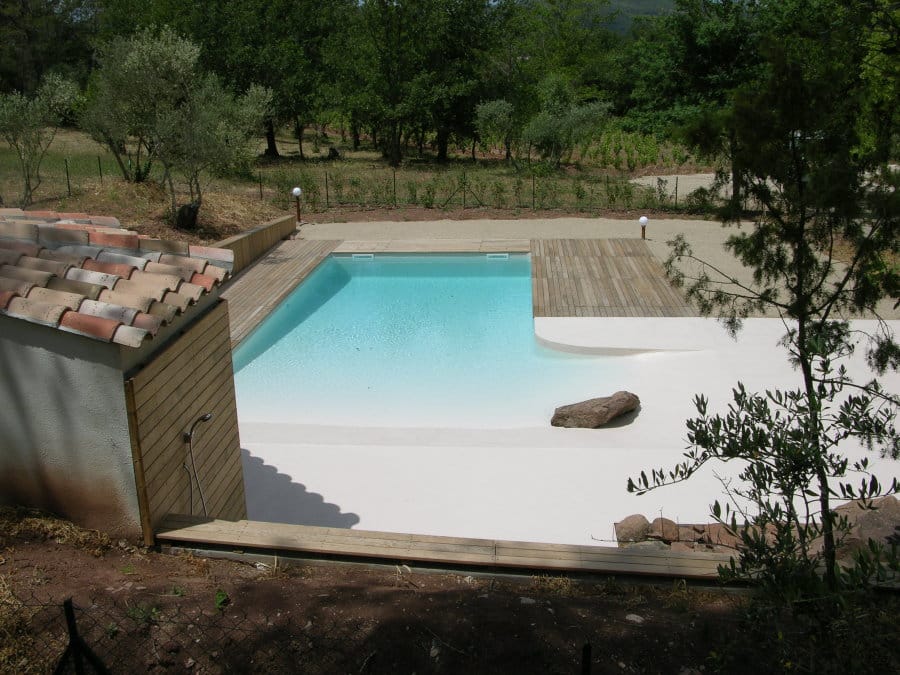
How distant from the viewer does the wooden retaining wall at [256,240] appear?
513 inches

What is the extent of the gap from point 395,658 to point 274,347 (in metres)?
7.70

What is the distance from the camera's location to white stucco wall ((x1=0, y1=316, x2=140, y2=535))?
3.74 m

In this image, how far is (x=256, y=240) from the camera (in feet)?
46.0

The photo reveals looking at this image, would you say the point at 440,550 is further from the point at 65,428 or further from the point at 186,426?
the point at 65,428

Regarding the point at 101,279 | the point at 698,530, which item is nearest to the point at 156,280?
the point at 101,279

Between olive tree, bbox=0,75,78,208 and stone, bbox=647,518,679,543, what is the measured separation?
1113cm

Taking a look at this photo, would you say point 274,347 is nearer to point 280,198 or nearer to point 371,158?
point 280,198

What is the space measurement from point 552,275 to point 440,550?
9020 millimetres

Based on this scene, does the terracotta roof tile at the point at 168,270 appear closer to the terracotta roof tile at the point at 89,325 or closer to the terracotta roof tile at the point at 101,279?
the terracotta roof tile at the point at 101,279

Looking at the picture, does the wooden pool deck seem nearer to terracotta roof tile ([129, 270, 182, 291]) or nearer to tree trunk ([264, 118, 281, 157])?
terracotta roof tile ([129, 270, 182, 291])

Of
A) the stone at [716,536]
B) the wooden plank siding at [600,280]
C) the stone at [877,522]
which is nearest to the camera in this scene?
the stone at [877,522]

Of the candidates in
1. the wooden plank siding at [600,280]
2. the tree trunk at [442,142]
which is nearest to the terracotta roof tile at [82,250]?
the wooden plank siding at [600,280]

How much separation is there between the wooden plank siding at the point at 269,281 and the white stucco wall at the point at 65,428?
6.03 metres

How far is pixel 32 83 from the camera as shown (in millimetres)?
26250
